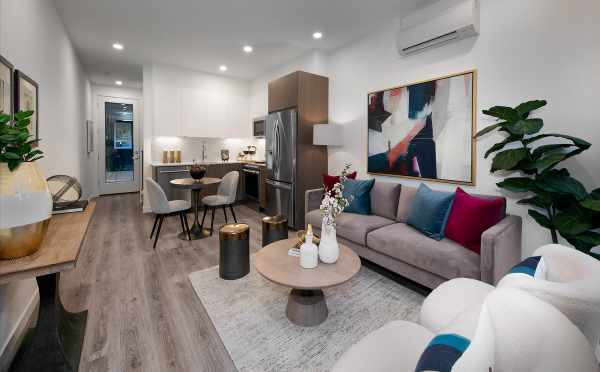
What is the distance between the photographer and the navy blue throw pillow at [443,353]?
69cm

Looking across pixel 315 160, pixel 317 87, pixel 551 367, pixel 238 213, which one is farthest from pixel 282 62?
pixel 551 367

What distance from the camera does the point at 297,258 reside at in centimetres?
212

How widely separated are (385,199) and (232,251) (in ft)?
6.06

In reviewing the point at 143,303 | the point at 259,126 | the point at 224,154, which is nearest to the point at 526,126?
the point at 143,303

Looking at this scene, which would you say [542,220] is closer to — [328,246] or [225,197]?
[328,246]

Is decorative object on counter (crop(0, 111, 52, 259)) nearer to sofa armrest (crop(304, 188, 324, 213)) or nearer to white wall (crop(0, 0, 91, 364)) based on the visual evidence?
white wall (crop(0, 0, 91, 364))

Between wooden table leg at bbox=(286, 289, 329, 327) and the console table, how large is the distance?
1.31m

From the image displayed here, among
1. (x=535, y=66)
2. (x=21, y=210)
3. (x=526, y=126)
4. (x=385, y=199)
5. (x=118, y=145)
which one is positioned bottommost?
(x=385, y=199)

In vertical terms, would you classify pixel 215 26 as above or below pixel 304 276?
above

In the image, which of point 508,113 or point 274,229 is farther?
point 274,229

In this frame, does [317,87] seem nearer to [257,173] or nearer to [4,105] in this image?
[257,173]

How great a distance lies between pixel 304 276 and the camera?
1834mm

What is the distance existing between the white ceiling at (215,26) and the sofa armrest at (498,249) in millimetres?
2523

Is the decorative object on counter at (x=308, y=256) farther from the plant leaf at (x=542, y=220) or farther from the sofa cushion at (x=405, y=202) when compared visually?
the plant leaf at (x=542, y=220)
